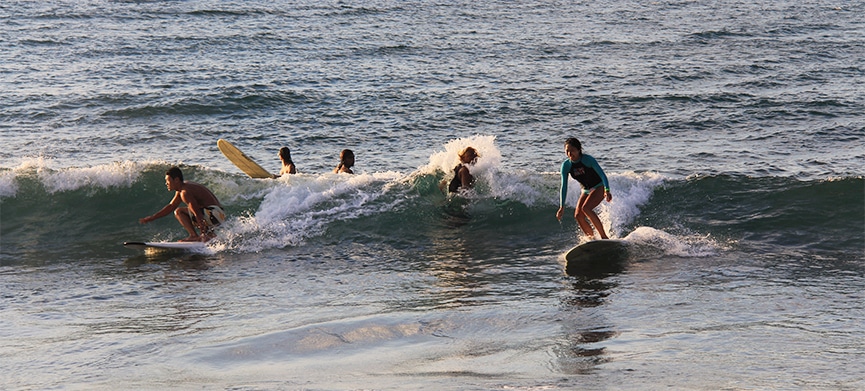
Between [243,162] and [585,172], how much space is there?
6952mm

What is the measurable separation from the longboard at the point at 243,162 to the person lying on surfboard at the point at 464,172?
3.44 m

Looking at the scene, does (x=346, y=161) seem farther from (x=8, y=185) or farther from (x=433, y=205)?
(x=8, y=185)

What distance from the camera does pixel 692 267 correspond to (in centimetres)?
1141

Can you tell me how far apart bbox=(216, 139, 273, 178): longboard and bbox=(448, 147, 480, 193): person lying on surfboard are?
3.44 metres

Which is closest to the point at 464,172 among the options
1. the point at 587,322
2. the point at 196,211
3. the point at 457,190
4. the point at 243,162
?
the point at 457,190

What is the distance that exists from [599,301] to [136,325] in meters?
4.88

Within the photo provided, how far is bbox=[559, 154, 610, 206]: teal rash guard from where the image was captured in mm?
12117

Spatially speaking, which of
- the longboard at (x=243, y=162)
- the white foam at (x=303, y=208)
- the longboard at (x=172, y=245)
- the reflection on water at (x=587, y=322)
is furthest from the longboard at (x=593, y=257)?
the longboard at (x=243, y=162)

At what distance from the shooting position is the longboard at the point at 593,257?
1148cm

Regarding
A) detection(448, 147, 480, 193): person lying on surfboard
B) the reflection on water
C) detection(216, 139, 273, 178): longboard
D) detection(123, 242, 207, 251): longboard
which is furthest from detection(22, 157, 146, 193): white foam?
the reflection on water

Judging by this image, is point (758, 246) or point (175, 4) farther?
point (175, 4)

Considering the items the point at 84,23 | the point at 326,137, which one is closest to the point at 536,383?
the point at 326,137

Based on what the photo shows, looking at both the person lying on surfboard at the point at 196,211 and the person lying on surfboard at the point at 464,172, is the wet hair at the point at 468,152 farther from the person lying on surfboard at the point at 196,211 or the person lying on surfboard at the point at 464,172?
the person lying on surfboard at the point at 196,211

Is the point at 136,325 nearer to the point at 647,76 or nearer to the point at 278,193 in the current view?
the point at 278,193
